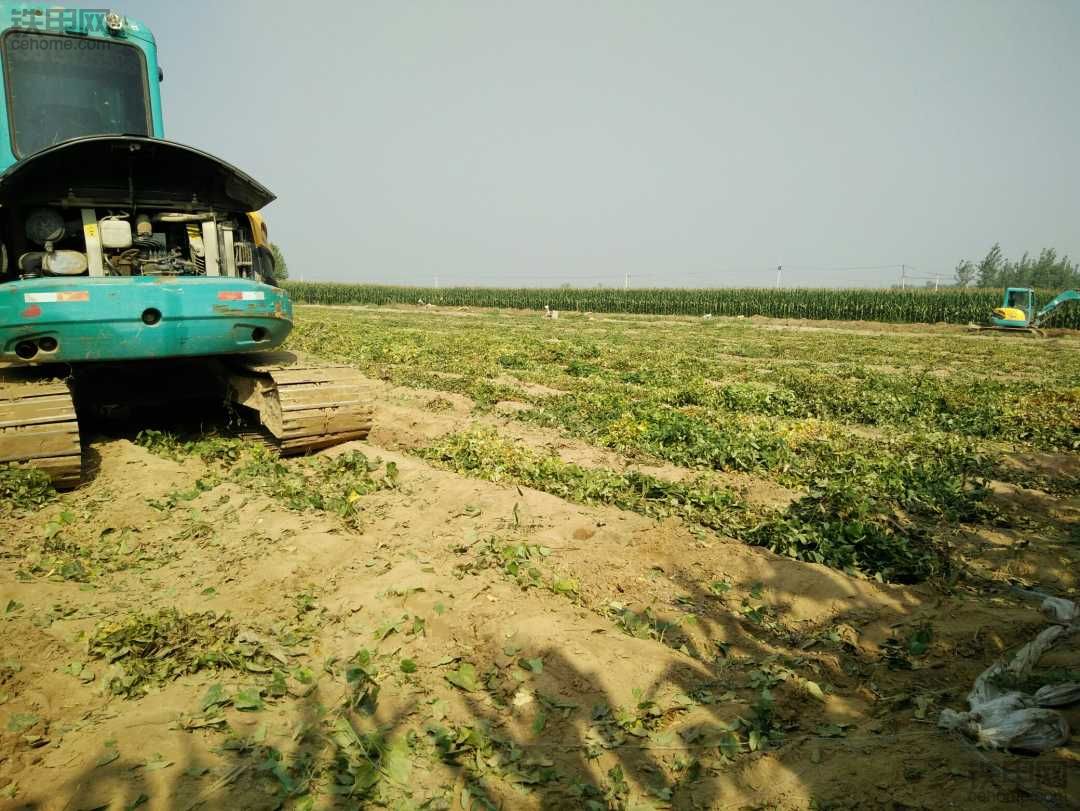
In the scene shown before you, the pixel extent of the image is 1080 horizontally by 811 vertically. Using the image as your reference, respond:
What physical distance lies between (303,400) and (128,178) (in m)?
2.54

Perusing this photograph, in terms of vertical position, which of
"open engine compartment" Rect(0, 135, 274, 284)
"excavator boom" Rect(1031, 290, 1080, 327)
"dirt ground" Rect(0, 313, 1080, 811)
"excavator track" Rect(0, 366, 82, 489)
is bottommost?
"dirt ground" Rect(0, 313, 1080, 811)

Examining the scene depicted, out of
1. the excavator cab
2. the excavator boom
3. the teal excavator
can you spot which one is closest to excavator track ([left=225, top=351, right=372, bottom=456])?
the teal excavator

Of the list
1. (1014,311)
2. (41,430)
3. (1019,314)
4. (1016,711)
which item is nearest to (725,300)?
(1014,311)

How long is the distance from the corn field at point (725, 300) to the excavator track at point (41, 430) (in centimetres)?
4382

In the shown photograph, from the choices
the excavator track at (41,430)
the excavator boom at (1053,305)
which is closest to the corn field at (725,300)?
the excavator boom at (1053,305)

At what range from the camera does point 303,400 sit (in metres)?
6.81

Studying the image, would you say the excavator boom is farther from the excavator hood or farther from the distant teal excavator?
the excavator hood

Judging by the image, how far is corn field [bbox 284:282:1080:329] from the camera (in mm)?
40812

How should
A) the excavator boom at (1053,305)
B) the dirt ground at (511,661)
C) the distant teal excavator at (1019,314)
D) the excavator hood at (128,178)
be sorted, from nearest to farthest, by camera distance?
1. the dirt ground at (511,661)
2. the excavator hood at (128,178)
3. the excavator boom at (1053,305)
4. the distant teal excavator at (1019,314)

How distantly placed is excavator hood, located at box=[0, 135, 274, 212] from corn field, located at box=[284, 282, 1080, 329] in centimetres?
4233

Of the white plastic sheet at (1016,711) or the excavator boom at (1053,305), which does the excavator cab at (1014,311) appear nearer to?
the excavator boom at (1053,305)

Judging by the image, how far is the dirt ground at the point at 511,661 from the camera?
268 centimetres

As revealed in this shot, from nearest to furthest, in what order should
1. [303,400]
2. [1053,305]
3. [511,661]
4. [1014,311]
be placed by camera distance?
[511,661]
[303,400]
[1053,305]
[1014,311]

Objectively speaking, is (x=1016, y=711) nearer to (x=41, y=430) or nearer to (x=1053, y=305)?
(x=41, y=430)
